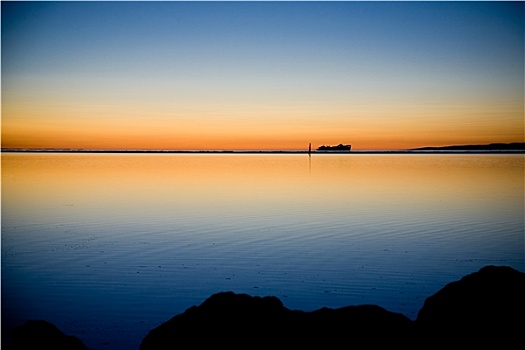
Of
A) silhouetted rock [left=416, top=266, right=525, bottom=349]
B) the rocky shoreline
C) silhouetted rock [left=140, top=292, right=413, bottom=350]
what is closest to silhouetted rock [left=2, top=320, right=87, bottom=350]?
the rocky shoreline

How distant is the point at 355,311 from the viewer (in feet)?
21.4

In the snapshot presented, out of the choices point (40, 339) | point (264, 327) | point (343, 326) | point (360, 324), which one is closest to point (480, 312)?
point (360, 324)

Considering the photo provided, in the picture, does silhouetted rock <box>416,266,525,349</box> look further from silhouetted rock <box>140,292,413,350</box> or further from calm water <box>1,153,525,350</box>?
calm water <box>1,153,525,350</box>

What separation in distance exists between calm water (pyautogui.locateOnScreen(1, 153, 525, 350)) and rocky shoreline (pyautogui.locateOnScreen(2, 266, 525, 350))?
2.08 meters

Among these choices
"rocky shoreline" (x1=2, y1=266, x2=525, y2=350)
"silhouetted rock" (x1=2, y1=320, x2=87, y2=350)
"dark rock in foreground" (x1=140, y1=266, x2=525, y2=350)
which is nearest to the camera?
"silhouetted rock" (x1=2, y1=320, x2=87, y2=350)

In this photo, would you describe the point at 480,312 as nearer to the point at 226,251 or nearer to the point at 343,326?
the point at 343,326

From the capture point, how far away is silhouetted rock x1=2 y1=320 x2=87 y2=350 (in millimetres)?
5828

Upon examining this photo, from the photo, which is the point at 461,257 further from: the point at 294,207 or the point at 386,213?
the point at 294,207

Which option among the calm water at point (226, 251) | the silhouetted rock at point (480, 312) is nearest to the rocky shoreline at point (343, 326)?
the silhouetted rock at point (480, 312)

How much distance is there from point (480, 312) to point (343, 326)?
176cm

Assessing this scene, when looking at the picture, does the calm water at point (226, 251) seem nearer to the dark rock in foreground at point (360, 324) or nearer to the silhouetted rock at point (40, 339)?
the silhouetted rock at point (40, 339)

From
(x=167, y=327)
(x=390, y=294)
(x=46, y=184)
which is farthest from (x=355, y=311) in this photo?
(x=46, y=184)

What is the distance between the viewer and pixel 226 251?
45.9 feet

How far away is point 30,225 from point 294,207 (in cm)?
1126
